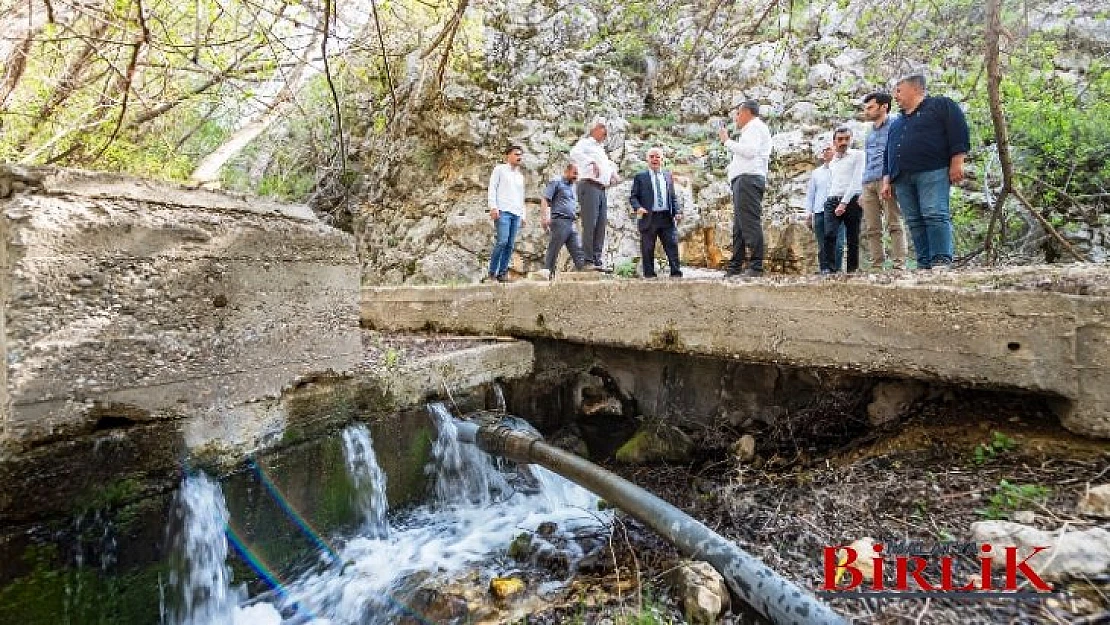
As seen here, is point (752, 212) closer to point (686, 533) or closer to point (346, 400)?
point (686, 533)

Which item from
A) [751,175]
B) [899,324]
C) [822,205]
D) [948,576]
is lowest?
[948,576]

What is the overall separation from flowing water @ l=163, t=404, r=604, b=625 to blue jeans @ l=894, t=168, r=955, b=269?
11.2 feet

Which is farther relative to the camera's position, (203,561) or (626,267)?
(626,267)

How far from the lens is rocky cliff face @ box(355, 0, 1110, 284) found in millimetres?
10203

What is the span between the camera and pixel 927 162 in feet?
12.6

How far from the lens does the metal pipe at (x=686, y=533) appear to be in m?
1.49

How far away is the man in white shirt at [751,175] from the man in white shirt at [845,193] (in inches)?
40.1

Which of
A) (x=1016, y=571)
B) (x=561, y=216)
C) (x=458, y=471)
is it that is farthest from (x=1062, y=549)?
(x=561, y=216)

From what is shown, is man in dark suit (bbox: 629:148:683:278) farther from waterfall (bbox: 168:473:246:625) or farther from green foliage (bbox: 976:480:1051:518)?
waterfall (bbox: 168:473:246:625)

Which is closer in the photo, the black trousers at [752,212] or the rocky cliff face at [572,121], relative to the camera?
the black trousers at [752,212]

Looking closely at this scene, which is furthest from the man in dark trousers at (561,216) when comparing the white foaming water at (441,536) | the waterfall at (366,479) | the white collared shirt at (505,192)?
the waterfall at (366,479)

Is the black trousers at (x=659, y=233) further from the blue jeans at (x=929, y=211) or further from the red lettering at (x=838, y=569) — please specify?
the red lettering at (x=838, y=569)

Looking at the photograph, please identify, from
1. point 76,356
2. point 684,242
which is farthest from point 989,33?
point 684,242

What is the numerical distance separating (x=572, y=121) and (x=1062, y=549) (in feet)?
36.7
